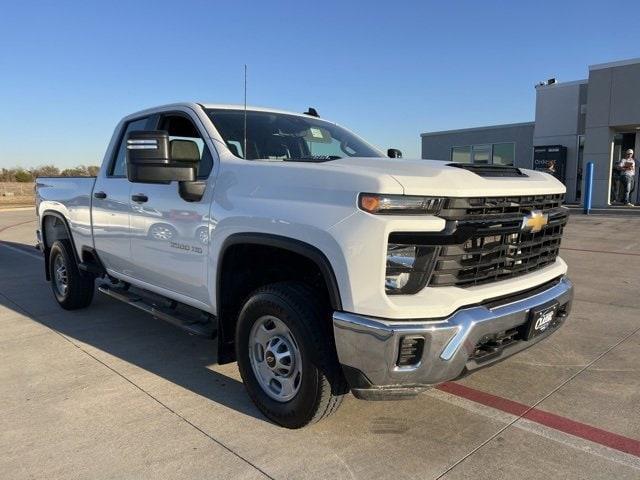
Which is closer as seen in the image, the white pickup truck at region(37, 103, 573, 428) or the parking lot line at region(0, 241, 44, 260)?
the white pickup truck at region(37, 103, 573, 428)

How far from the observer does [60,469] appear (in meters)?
2.87

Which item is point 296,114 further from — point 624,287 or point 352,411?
point 624,287

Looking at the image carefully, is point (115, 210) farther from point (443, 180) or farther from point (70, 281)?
point (443, 180)

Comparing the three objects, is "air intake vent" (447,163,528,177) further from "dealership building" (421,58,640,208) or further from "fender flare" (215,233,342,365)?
"dealership building" (421,58,640,208)

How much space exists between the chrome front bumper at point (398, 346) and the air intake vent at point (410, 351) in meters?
0.02

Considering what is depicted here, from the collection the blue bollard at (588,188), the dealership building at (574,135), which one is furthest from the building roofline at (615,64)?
the blue bollard at (588,188)

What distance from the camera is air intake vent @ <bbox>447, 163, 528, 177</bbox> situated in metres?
3.04

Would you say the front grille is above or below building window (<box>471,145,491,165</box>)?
below

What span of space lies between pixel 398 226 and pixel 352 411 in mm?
1474

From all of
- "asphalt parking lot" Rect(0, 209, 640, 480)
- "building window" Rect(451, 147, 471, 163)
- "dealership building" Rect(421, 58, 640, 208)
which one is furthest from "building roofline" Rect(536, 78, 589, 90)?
"asphalt parking lot" Rect(0, 209, 640, 480)

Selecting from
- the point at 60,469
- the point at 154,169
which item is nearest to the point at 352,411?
the point at 60,469

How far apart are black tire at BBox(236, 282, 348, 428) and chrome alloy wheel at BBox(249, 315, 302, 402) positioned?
61 mm

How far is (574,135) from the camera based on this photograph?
19.9 metres

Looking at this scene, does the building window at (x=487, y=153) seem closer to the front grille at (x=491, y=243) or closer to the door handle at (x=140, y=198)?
the door handle at (x=140, y=198)
